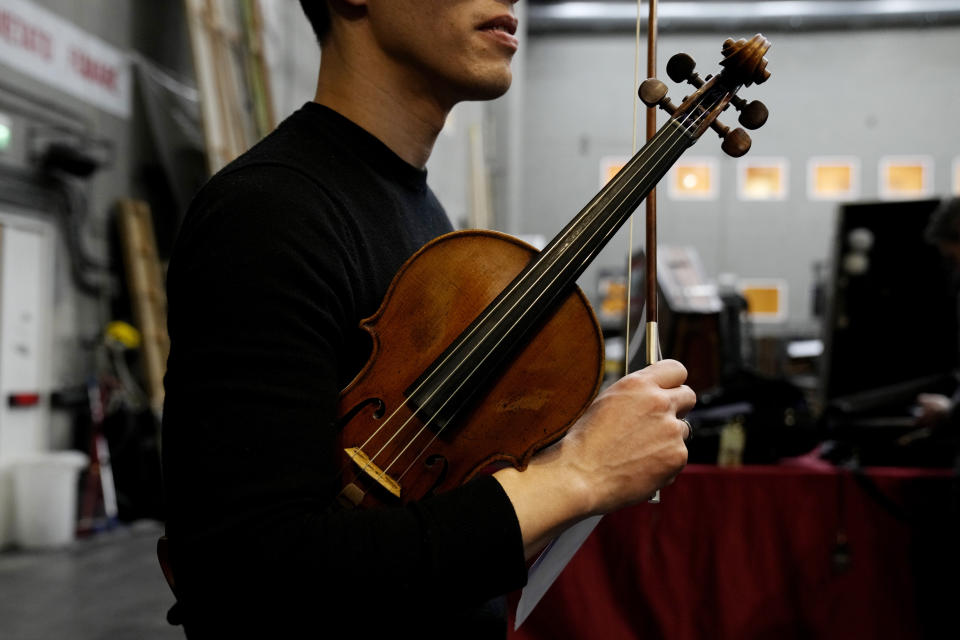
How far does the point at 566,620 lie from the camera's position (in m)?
2.45

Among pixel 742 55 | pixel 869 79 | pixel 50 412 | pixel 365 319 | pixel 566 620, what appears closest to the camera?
pixel 365 319

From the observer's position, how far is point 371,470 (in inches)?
32.7

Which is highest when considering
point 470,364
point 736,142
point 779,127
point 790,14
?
point 790,14

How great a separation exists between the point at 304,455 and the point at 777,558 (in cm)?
226

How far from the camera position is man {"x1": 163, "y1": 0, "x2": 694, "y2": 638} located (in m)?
0.75

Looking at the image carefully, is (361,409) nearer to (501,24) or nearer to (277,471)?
(277,471)

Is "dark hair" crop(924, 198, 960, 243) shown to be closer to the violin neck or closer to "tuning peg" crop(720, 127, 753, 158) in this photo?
"tuning peg" crop(720, 127, 753, 158)

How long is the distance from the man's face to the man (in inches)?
8.2

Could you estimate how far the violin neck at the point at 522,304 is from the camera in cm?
85

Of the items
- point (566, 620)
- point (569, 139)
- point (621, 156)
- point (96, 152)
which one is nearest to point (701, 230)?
point (621, 156)

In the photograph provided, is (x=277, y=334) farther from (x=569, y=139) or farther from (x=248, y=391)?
(x=569, y=139)

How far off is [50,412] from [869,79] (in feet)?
44.6

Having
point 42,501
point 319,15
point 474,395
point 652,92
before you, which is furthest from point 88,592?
point 652,92

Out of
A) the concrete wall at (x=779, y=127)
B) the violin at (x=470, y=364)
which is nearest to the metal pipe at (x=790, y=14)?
the concrete wall at (x=779, y=127)
